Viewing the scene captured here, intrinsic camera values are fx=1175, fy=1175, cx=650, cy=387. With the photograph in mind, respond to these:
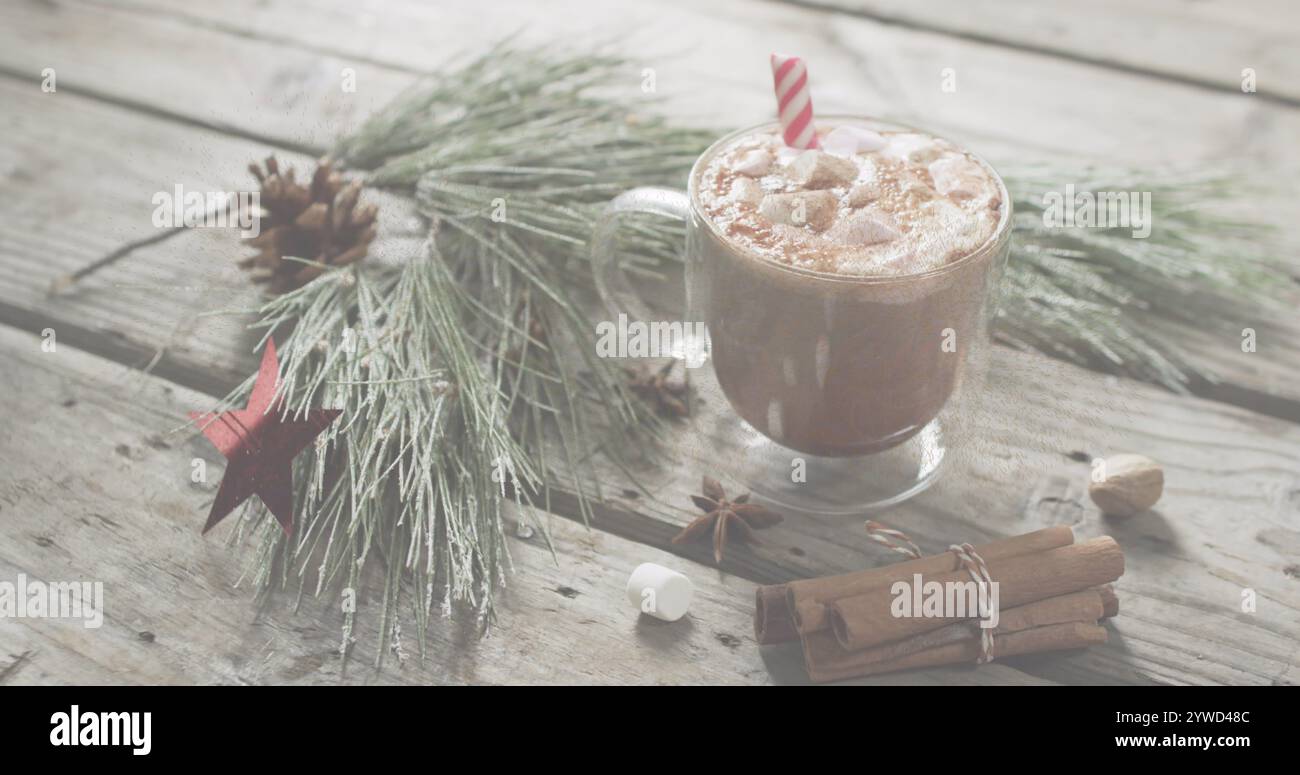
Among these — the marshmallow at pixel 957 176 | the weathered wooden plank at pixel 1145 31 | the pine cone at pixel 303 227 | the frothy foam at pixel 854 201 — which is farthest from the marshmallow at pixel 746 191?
the weathered wooden plank at pixel 1145 31

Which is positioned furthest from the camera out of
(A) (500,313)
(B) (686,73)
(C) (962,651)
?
(B) (686,73)

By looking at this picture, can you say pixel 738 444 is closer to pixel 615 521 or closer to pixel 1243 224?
pixel 615 521

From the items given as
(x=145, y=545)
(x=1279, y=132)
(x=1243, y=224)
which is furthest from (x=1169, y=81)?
(x=145, y=545)

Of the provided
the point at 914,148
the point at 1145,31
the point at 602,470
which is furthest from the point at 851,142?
the point at 1145,31

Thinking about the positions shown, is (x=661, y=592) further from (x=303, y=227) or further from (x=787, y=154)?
(x=303, y=227)

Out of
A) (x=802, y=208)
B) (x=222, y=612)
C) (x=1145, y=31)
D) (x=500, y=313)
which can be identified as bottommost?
(x=222, y=612)
